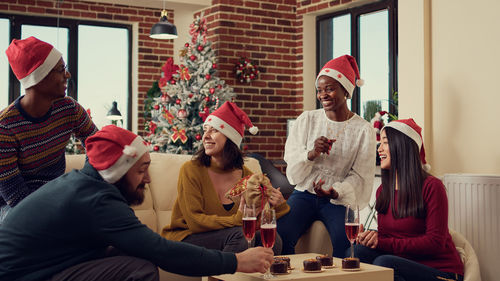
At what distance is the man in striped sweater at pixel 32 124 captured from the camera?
265 cm

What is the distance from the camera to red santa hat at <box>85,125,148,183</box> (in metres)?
2.13

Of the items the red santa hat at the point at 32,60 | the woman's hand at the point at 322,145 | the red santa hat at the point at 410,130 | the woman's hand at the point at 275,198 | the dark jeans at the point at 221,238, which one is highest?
the red santa hat at the point at 32,60

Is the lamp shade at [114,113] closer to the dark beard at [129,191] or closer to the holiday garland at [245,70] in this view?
the holiday garland at [245,70]

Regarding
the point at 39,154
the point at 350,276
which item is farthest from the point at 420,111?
the point at 39,154

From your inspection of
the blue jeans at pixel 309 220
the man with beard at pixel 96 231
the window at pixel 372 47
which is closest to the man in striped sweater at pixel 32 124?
the man with beard at pixel 96 231

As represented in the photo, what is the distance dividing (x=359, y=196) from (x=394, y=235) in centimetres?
55

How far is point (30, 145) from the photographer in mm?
2697

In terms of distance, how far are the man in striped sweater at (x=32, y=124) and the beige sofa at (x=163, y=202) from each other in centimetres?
72

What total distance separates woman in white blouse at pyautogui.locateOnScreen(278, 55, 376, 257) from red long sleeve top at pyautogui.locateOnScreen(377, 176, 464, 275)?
488 millimetres

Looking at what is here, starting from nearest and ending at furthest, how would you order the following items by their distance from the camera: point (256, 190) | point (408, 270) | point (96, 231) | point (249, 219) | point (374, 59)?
point (96, 231), point (249, 219), point (408, 270), point (256, 190), point (374, 59)

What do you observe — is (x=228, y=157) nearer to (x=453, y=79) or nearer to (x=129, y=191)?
(x=129, y=191)

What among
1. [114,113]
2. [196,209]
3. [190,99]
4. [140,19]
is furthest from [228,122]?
[140,19]

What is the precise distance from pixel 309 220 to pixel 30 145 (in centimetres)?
164

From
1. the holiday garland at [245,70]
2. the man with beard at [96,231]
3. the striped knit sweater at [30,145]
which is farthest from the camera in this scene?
the holiday garland at [245,70]
